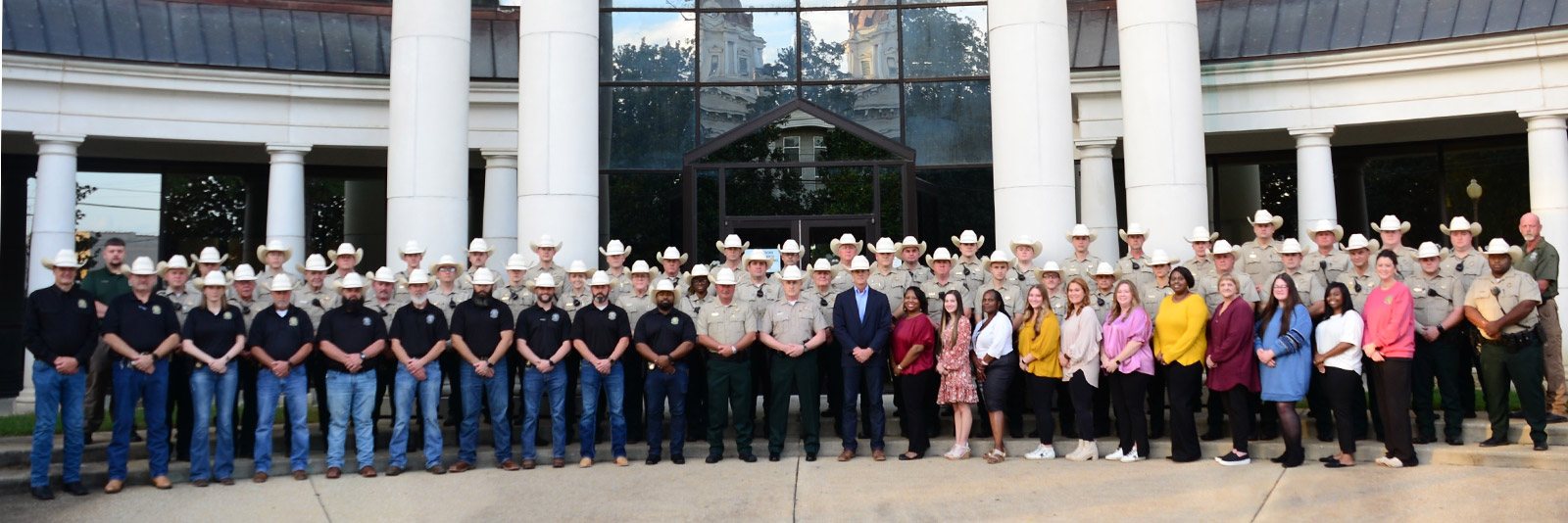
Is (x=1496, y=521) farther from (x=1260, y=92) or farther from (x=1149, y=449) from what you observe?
(x=1260, y=92)

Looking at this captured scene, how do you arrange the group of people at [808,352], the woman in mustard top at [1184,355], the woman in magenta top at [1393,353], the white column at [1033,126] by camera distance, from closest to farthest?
the woman in magenta top at [1393,353] < the group of people at [808,352] < the woman in mustard top at [1184,355] < the white column at [1033,126]

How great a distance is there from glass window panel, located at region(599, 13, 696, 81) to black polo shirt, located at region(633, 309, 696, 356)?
797 cm

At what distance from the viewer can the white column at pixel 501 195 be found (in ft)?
61.4

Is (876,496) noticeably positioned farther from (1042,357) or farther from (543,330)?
(543,330)

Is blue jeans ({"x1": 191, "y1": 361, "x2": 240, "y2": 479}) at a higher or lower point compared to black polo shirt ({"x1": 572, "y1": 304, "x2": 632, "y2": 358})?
lower

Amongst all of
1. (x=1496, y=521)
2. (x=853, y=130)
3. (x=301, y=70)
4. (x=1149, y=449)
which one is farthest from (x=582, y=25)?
(x=1496, y=521)

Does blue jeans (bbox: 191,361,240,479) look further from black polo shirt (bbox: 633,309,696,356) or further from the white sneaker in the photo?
the white sneaker

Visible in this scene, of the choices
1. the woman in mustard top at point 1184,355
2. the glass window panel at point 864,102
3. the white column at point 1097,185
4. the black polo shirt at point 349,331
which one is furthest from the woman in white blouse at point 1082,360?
the glass window panel at point 864,102

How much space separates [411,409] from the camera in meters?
11.2

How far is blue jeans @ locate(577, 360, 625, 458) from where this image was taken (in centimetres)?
1144

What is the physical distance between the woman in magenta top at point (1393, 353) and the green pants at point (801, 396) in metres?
4.69

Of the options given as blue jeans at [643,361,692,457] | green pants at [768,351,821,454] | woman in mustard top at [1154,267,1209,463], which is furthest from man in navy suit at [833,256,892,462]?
woman in mustard top at [1154,267,1209,463]

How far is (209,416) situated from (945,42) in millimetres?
11855

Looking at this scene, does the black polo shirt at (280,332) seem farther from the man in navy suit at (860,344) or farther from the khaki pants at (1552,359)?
the khaki pants at (1552,359)
